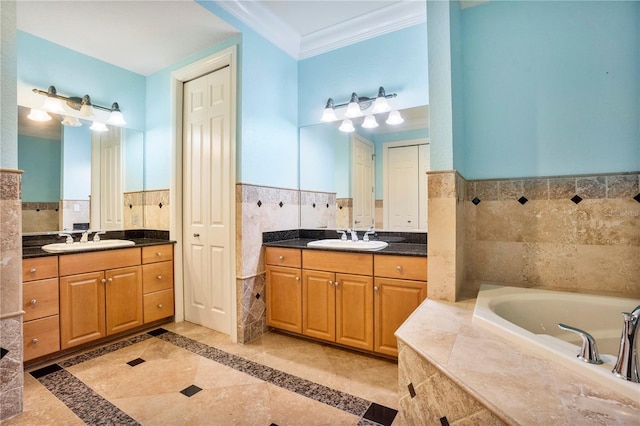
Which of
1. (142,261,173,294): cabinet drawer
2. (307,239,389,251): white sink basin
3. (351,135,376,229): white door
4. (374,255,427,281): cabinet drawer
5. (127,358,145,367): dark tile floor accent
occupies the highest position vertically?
(351,135,376,229): white door

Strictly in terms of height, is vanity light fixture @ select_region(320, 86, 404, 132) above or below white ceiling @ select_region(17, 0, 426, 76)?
below

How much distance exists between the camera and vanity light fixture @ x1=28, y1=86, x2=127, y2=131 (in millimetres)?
2447

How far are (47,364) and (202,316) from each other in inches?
42.3

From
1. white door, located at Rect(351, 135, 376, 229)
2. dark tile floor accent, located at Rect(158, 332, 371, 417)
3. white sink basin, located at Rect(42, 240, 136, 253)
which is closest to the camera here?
dark tile floor accent, located at Rect(158, 332, 371, 417)

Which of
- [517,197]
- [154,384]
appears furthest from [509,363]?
[154,384]

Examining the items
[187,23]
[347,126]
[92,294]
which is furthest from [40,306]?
[347,126]

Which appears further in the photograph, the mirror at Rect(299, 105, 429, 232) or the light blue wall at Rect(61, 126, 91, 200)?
the light blue wall at Rect(61, 126, 91, 200)

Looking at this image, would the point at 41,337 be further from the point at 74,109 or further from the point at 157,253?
the point at 74,109

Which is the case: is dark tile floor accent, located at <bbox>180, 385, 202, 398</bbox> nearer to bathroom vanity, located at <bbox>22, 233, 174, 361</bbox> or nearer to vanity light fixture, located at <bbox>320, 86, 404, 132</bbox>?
bathroom vanity, located at <bbox>22, 233, 174, 361</bbox>

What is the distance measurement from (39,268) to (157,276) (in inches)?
34.0

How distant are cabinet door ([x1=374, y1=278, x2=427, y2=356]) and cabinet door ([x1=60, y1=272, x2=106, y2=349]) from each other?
2153 millimetres

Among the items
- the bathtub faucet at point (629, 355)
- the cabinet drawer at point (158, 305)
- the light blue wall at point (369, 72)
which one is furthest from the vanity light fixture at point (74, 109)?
the bathtub faucet at point (629, 355)

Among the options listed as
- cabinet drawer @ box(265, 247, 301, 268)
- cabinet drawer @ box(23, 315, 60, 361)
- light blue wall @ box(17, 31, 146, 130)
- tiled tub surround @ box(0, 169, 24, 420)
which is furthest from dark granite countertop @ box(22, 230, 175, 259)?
light blue wall @ box(17, 31, 146, 130)

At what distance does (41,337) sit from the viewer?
2.01m
